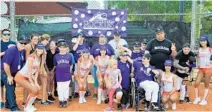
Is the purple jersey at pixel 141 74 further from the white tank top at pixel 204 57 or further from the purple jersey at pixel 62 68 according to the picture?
the purple jersey at pixel 62 68

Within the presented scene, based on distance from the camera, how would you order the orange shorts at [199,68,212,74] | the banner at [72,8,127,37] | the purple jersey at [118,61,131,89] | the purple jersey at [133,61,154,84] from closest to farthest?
the purple jersey at [133,61,154,84] → the purple jersey at [118,61,131,89] → the orange shorts at [199,68,212,74] → the banner at [72,8,127,37]

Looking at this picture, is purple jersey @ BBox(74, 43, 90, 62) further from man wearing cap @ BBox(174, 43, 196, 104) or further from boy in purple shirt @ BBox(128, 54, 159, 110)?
man wearing cap @ BBox(174, 43, 196, 104)

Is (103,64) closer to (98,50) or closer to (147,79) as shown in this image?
(98,50)

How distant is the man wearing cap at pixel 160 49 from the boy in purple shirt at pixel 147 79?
37 cm

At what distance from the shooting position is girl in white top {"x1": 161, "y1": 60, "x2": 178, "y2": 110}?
7.86 metres

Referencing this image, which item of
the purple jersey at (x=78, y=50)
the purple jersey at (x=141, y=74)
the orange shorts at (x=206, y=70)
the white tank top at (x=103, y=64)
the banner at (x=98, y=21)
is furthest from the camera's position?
the banner at (x=98, y=21)

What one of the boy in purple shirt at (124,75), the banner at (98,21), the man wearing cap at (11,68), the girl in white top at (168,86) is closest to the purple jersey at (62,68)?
the man wearing cap at (11,68)

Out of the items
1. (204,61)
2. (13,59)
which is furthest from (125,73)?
(13,59)

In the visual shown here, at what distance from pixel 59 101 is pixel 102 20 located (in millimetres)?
3657

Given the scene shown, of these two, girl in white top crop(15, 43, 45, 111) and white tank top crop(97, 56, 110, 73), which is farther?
white tank top crop(97, 56, 110, 73)

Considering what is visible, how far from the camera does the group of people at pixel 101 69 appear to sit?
25.0ft

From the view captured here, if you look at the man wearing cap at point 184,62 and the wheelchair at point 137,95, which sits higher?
the man wearing cap at point 184,62

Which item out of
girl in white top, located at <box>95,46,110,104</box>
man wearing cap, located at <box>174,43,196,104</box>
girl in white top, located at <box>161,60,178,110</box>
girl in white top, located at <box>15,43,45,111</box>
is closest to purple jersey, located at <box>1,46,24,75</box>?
girl in white top, located at <box>15,43,45,111</box>

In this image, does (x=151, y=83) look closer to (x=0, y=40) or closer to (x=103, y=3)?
(x=0, y=40)
